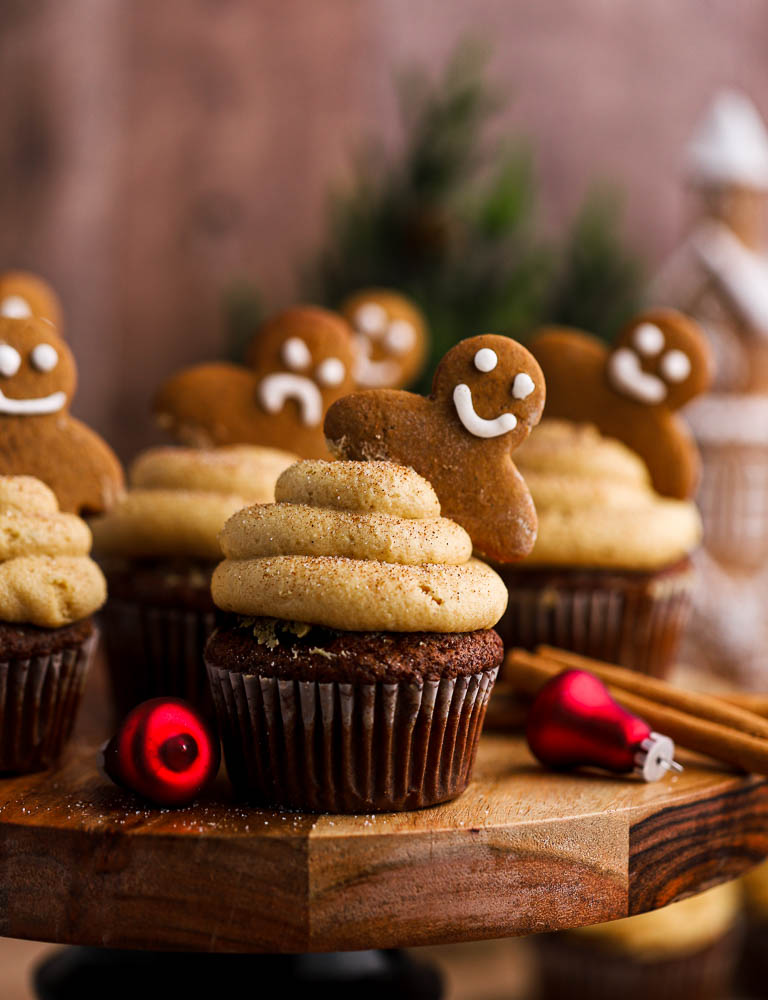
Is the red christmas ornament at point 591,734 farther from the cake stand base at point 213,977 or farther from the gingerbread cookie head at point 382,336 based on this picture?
the gingerbread cookie head at point 382,336

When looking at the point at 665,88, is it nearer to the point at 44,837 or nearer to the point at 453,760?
the point at 453,760

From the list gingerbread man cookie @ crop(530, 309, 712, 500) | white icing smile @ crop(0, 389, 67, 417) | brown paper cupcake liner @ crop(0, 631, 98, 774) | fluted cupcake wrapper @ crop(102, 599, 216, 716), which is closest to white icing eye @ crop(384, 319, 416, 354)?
gingerbread man cookie @ crop(530, 309, 712, 500)

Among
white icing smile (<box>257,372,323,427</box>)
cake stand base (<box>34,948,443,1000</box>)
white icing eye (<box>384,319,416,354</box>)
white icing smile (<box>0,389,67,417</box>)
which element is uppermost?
white icing eye (<box>384,319,416,354</box>)

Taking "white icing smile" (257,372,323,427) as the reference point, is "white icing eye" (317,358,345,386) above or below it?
above

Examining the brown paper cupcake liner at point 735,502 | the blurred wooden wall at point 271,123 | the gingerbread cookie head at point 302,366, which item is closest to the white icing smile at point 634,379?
the gingerbread cookie head at point 302,366

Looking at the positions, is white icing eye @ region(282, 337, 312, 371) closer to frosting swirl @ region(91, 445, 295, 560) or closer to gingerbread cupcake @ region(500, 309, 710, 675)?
frosting swirl @ region(91, 445, 295, 560)

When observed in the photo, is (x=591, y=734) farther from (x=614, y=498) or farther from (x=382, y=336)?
(x=382, y=336)
